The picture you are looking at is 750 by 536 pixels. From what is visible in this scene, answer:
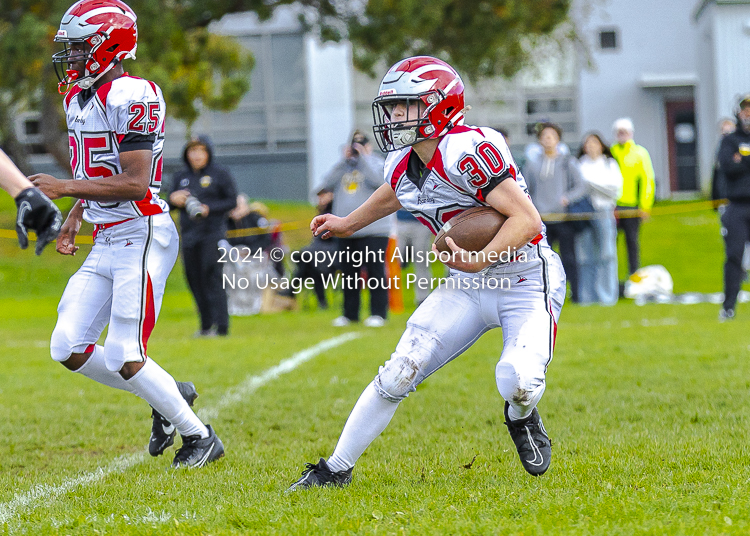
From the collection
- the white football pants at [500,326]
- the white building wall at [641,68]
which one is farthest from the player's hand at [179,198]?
the white building wall at [641,68]

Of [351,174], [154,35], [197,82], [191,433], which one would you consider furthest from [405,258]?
[191,433]

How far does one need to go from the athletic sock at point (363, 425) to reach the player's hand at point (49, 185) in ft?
4.75

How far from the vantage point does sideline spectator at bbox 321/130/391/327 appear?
9.91 metres

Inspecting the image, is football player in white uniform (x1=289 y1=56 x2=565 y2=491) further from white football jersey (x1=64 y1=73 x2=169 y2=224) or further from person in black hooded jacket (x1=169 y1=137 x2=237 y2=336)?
person in black hooded jacket (x1=169 y1=137 x2=237 y2=336)

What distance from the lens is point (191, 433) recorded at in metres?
4.47

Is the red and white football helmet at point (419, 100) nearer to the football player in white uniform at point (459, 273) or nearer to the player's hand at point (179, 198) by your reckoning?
the football player in white uniform at point (459, 273)

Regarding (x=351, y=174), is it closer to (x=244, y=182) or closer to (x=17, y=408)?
(x=17, y=408)

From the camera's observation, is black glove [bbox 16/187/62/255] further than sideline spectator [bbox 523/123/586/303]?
No

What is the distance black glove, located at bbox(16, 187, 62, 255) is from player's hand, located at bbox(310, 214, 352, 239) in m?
1.24

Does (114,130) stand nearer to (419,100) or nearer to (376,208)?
(376,208)

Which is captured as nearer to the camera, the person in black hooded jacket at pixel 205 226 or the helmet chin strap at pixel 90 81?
the helmet chin strap at pixel 90 81

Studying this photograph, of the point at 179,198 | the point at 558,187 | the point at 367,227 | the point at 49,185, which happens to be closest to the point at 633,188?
the point at 558,187

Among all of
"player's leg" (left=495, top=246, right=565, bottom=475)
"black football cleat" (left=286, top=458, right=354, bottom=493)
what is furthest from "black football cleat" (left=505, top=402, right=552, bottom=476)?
"black football cleat" (left=286, top=458, right=354, bottom=493)

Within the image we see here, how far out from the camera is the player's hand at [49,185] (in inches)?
149
